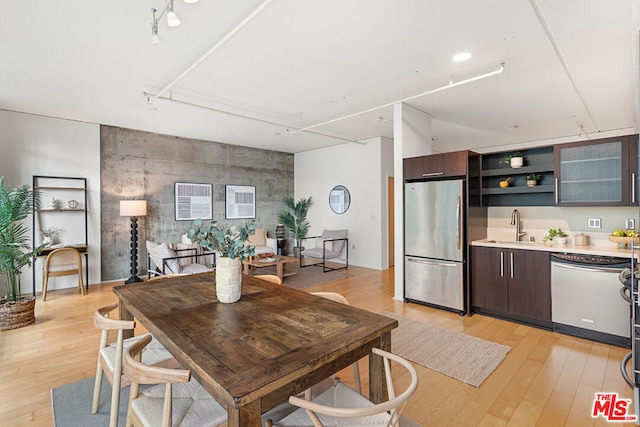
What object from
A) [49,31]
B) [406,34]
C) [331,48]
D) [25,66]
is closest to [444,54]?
[406,34]

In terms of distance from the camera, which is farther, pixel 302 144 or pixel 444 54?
pixel 302 144

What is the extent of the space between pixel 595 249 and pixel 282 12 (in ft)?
12.5

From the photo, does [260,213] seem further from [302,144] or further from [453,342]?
[453,342]

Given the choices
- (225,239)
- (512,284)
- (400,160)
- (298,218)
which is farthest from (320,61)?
(298,218)

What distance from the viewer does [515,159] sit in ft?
12.7

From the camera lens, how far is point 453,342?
307 cm

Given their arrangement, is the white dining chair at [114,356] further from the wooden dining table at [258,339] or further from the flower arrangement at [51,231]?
the flower arrangement at [51,231]

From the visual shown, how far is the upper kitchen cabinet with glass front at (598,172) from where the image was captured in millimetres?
3125

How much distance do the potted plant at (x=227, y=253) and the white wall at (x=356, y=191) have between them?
510cm

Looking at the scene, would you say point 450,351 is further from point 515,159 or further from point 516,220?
point 515,159

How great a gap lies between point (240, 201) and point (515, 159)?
18.7ft

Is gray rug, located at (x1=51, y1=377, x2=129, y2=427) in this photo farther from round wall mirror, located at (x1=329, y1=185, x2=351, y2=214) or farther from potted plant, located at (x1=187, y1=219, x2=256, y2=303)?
round wall mirror, located at (x1=329, y1=185, x2=351, y2=214)

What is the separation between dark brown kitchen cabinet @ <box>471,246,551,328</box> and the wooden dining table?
8.98ft

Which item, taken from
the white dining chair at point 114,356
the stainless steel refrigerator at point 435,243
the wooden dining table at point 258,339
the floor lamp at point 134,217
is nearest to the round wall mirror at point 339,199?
the stainless steel refrigerator at point 435,243
